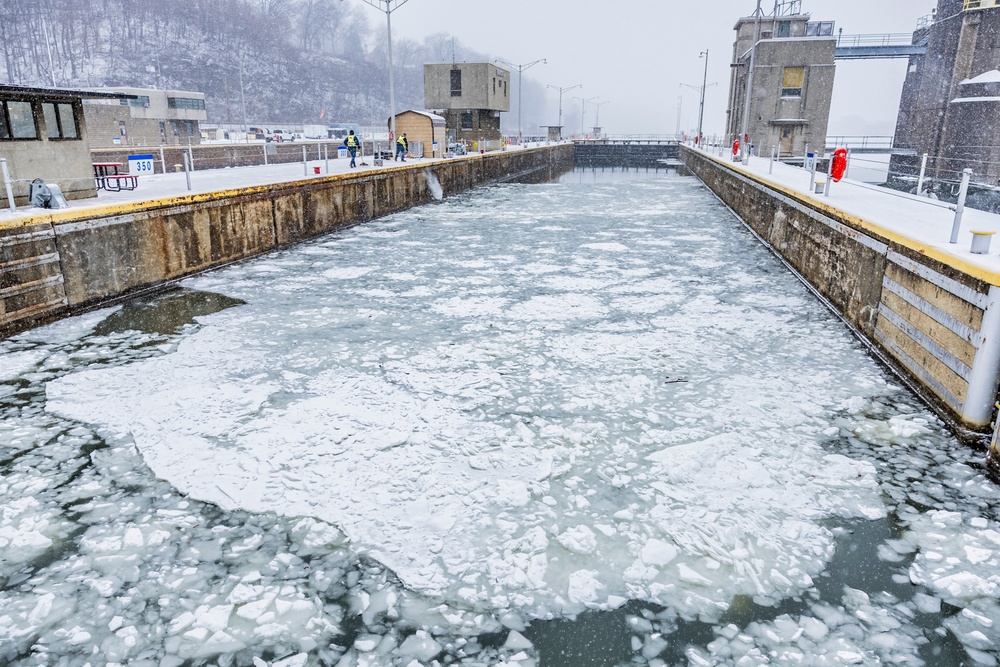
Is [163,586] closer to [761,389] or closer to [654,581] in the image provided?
[654,581]

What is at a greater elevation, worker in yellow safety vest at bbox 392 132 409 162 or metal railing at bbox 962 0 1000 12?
metal railing at bbox 962 0 1000 12

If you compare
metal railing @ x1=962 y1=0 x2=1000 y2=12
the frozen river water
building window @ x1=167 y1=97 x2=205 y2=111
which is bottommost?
the frozen river water

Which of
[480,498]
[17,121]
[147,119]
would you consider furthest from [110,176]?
[147,119]

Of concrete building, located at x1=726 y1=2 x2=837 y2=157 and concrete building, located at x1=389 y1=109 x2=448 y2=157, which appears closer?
concrete building, located at x1=389 y1=109 x2=448 y2=157

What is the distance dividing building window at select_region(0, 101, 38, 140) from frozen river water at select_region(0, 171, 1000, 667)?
162 inches

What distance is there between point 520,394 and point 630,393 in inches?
49.8

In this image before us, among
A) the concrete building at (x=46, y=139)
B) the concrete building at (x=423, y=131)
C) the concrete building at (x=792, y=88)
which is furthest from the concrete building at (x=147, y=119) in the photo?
the concrete building at (x=792, y=88)

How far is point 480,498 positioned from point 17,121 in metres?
11.7

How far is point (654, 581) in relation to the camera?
172 inches

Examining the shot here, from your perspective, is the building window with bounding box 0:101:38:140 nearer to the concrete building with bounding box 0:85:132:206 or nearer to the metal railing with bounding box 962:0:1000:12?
the concrete building with bounding box 0:85:132:206

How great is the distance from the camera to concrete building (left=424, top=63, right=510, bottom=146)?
44.6 m

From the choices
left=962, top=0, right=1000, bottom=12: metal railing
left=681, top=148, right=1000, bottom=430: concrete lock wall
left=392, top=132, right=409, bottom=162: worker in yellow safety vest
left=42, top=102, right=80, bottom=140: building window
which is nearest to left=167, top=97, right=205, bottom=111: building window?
left=392, top=132, right=409, bottom=162: worker in yellow safety vest

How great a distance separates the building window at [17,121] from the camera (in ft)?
37.0

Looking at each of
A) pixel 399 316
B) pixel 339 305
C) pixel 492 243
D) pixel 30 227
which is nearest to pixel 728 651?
pixel 399 316
